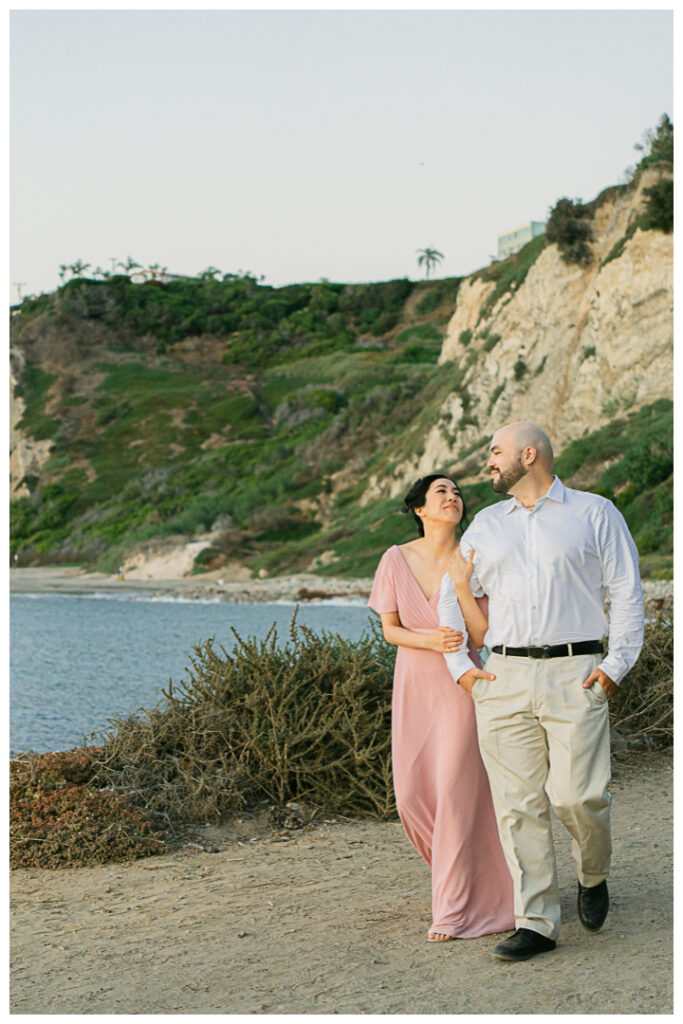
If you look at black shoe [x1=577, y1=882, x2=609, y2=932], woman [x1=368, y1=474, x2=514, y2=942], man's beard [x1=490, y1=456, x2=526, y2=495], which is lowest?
black shoe [x1=577, y1=882, x2=609, y2=932]

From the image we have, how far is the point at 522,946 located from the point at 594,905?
0.36m

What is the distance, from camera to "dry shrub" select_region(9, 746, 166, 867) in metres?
5.86

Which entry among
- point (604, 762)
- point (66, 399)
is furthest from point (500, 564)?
point (66, 399)

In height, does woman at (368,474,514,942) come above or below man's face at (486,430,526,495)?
below

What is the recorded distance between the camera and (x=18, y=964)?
14.4 feet

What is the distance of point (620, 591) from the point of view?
12.8ft

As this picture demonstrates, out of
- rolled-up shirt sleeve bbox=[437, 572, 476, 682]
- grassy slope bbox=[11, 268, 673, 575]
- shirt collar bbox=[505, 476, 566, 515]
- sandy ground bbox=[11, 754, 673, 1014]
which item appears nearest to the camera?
sandy ground bbox=[11, 754, 673, 1014]

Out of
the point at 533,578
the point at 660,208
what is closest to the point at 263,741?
the point at 533,578

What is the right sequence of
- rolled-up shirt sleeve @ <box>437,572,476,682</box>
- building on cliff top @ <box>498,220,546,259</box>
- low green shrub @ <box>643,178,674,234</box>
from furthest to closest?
building on cliff top @ <box>498,220,546,259</box>, low green shrub @ <box>643,178,674,234</box>, rolled-up shirt sleeve @ <box>437,572,476,682</box>

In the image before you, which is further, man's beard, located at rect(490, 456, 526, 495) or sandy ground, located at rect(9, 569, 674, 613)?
sandy ground, located at rect(9, 569, 674, 613)

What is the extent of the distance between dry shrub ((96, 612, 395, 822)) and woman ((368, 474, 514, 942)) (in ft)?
7.00

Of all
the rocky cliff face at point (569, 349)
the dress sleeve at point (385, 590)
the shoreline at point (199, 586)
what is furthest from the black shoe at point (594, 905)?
the rocky cliff face at point (569, 349)

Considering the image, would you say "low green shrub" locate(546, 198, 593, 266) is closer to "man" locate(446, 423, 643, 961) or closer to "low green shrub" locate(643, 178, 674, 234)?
"low green shrub" locate(643, 178, 674, 234)

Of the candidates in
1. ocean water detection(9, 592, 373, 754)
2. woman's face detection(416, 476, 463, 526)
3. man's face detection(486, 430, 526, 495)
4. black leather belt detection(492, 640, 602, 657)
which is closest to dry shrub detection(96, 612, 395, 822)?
ocean water detection(9, 592, 373, 754)
